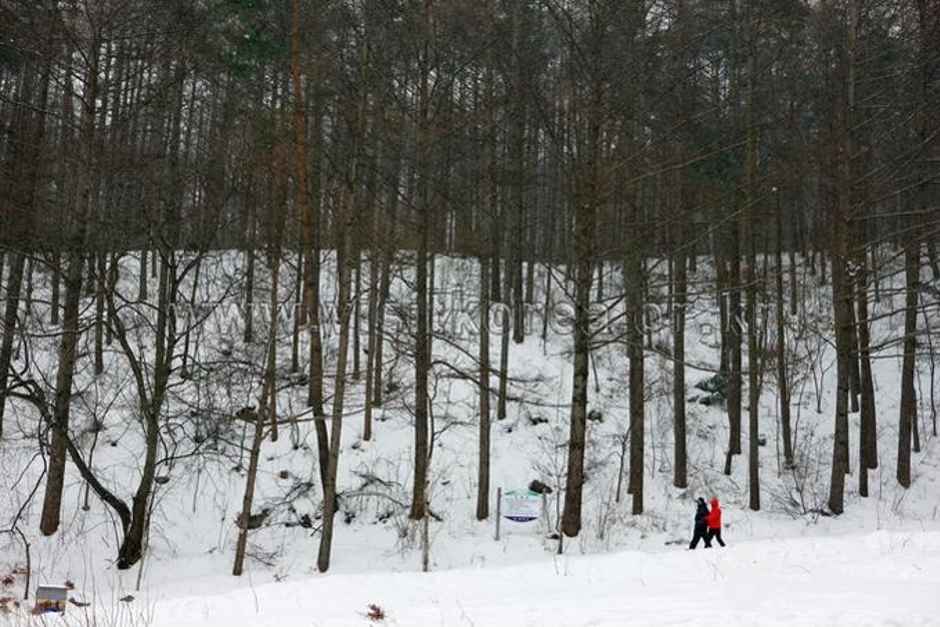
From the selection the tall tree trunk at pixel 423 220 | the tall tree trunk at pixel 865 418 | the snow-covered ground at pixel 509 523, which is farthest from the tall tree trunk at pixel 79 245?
the tall tree trunk at pixel 865 418

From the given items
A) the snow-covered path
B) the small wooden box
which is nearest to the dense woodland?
the snow-covered path

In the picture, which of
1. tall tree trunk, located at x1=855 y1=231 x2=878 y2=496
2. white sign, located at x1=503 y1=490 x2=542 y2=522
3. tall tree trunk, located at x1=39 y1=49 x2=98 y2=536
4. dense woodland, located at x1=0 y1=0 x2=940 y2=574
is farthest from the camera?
tall tree trunk, located at x1=855 y1=231 x2=878 y2=496

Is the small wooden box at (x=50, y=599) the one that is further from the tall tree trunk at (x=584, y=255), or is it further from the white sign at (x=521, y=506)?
the white sign at (x=521, y=506)

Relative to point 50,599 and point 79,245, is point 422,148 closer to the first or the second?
point 79,245

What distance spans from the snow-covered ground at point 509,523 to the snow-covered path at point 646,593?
3 centimetres

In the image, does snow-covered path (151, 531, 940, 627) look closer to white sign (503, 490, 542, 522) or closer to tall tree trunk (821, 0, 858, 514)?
Answer: white sign (503, 490, 542, 522)

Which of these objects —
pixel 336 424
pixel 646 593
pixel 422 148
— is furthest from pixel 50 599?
pixel 422 148

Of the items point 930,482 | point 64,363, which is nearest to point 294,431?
point 64,363

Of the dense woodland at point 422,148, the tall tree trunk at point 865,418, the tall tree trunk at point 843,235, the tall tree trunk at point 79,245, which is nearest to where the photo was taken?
the dense woodland at point 422,148

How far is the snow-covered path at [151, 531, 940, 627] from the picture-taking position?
5.64 meters

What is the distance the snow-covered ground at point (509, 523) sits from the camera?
642cm

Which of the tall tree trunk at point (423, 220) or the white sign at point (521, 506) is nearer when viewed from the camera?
the tall tree trunk at point (423, 220)

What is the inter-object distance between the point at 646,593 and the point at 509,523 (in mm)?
7514

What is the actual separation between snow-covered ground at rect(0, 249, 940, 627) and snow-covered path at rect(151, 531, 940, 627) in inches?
1.3
